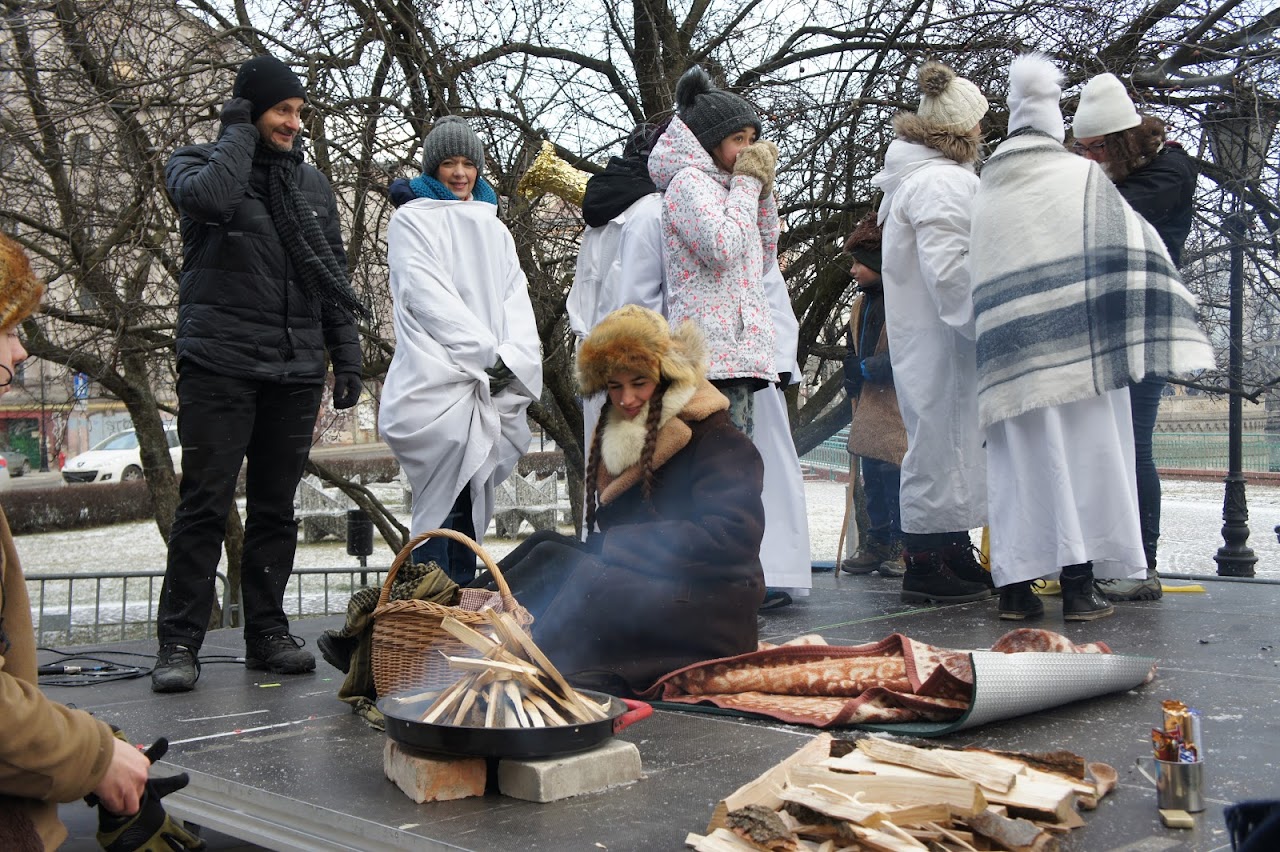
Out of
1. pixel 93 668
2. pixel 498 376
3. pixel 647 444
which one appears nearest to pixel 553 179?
pixel 498 376

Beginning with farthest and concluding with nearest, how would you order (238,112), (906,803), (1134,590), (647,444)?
(1134,590)
(238,112)
(647,444)
(906,803)

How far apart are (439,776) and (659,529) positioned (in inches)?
55.3

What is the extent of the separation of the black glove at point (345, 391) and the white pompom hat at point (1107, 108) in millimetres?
3410

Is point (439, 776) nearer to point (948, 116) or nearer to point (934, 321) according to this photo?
point (934, 321)

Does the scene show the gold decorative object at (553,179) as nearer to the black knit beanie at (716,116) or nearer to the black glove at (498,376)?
the black knit beanie at (716,116)

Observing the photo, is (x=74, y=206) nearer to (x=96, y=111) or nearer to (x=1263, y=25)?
(x=96, y=111)

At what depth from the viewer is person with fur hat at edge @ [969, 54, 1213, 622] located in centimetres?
505

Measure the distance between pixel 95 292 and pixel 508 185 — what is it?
2834 millimetres

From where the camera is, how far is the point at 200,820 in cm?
325

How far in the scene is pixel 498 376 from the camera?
546 centimetres

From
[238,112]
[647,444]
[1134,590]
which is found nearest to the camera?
[647,444]

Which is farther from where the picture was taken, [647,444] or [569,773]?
[647,444]

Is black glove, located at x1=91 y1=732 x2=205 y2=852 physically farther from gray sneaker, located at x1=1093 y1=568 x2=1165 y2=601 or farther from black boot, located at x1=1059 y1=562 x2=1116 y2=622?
gray sneaker, located at x1=1093 y1=568 x2=1165 y2=601

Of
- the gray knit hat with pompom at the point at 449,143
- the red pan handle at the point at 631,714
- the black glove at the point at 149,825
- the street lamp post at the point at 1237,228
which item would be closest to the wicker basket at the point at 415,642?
the red pan handle at the point at 631,714
